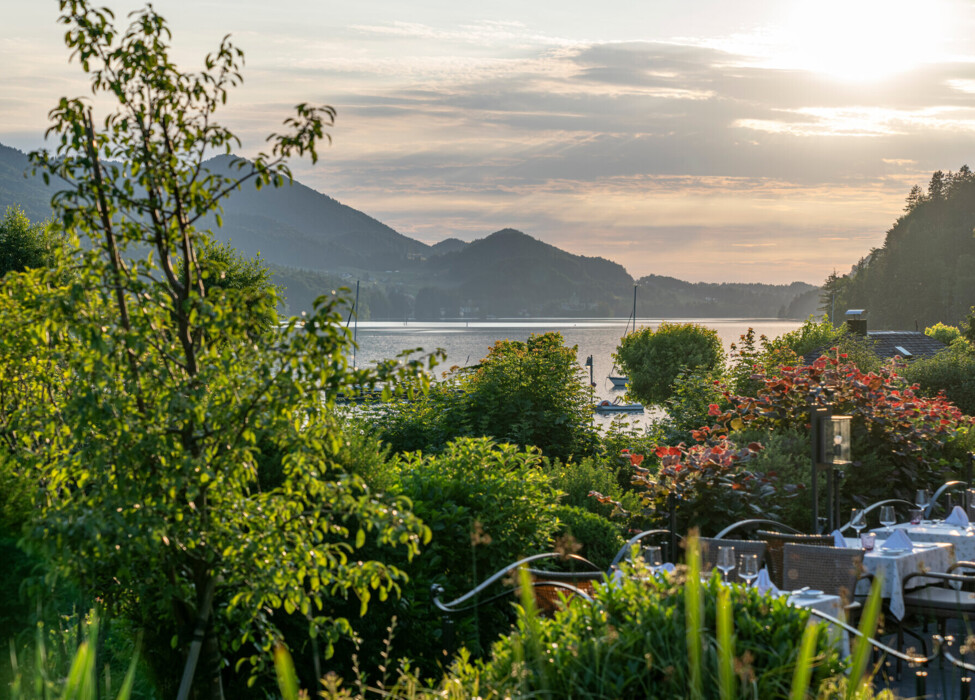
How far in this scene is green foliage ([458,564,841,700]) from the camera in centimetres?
282

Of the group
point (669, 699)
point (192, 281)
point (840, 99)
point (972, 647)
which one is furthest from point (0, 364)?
point (840, 99)

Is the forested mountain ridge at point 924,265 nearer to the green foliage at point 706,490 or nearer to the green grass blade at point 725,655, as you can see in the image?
the green foliage at point 706,490

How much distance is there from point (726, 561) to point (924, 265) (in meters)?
93.4

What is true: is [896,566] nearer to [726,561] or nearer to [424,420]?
[726,561]

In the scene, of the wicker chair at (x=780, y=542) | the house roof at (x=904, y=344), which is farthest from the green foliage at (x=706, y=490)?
the house roof at (x=904, y=344)

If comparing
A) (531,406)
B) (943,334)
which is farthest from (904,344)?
(531,406)

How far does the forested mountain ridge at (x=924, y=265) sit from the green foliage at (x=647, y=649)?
85230mm

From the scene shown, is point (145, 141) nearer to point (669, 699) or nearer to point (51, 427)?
point (51, 427)

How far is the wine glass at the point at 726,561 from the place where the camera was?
15.9 ft

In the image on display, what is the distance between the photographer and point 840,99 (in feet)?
48.6

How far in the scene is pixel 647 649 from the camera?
291 cm

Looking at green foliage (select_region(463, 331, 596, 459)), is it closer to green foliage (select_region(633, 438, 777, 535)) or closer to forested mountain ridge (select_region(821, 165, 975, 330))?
green foliage (select_region(633, 438, 777, 535))

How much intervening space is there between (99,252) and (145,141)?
463 millimetres

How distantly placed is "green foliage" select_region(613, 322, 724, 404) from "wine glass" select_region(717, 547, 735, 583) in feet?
81.8
